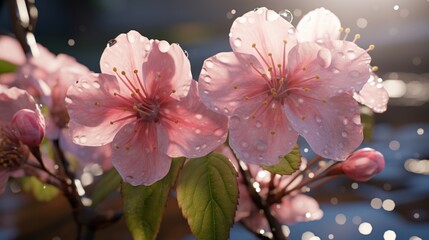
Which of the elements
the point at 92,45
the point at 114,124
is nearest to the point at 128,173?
the point at 114,124

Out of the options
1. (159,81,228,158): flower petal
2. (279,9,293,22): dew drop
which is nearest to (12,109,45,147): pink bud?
(159,81,228,158): flower petal

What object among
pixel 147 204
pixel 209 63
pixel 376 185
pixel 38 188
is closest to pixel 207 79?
pixel 209 63

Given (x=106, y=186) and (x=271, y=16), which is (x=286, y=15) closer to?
(x=271, y=16)

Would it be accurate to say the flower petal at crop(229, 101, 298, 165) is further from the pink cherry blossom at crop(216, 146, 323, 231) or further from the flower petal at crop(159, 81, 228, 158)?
the pink cherry blossom at crop(216, 146, 323, 231)

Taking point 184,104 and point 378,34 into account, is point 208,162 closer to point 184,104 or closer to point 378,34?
point 184,104

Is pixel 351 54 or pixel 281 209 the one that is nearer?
pixel 351 54

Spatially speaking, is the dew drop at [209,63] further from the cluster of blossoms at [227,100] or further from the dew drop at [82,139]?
the dew drop at [82,139]
